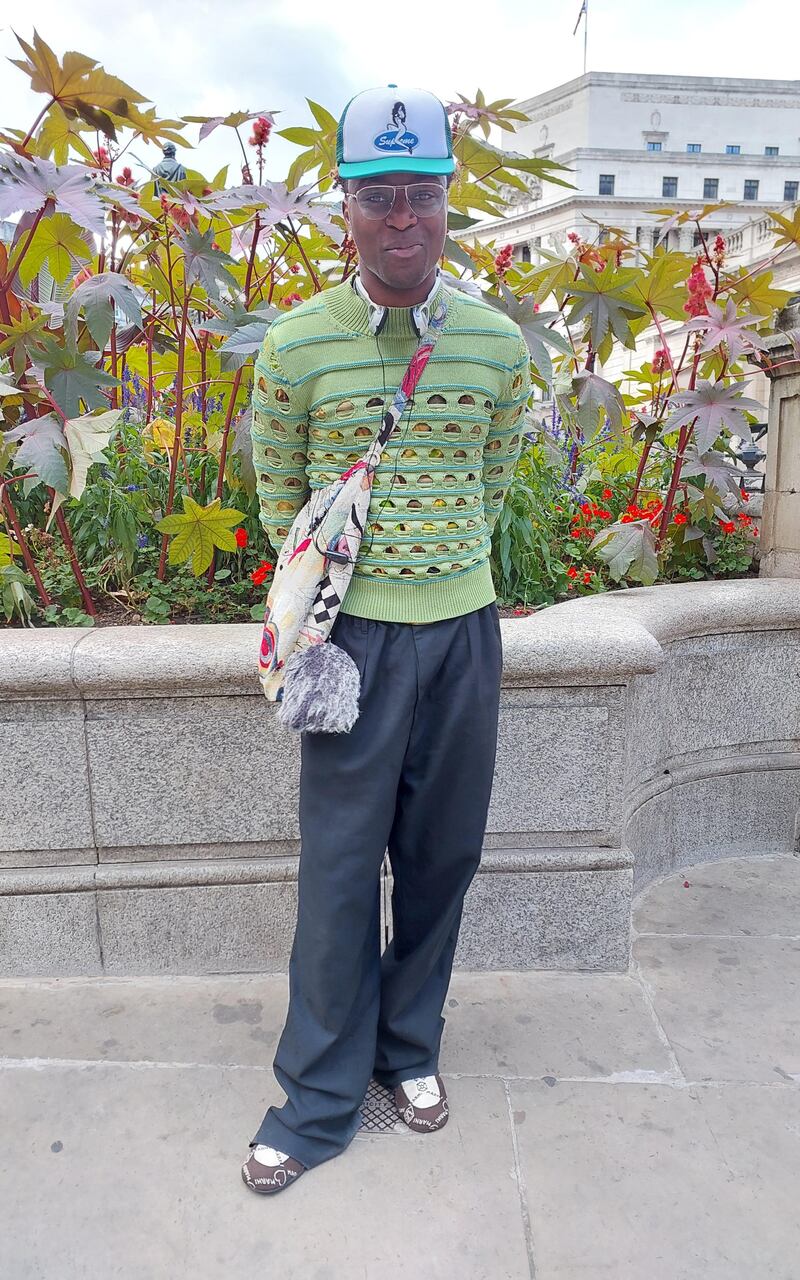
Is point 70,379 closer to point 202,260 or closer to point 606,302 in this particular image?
point 202,260

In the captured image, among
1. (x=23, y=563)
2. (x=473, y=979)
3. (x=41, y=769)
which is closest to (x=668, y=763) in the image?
(x=473, y=979)

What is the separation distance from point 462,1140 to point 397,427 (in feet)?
5.11

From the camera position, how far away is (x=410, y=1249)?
5.59 feet

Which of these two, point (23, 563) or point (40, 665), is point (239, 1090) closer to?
point (40, 665)

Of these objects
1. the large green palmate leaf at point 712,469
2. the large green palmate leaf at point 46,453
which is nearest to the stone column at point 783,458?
the large green palmate leaf at point 712,469

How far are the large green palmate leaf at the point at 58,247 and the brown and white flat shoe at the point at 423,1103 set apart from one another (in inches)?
97.2

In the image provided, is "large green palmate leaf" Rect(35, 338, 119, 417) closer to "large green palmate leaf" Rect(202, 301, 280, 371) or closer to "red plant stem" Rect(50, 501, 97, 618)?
"large green palmate leaf" Rect(202, 301, 280, 371)

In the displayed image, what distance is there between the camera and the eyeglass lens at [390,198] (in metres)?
1.50

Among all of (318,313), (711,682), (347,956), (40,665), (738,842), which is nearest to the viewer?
(318,313)

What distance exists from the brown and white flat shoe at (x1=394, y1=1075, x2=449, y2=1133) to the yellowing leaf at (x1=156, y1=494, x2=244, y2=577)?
1602 mm

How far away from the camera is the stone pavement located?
1.70 metres

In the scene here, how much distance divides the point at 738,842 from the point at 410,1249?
215 cm

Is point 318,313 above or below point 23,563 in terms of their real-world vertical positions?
above

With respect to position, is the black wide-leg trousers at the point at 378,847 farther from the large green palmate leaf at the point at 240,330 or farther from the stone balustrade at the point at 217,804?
the large green palmate leaf at the point at 240,330
